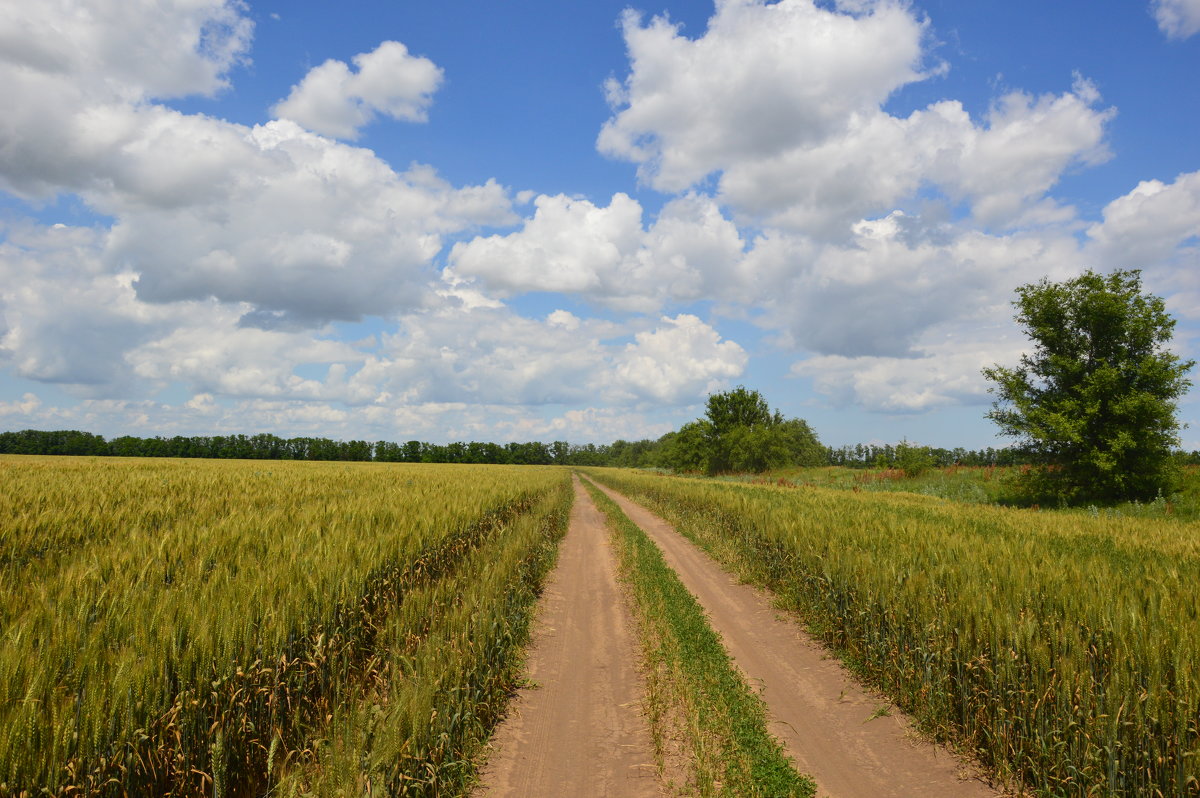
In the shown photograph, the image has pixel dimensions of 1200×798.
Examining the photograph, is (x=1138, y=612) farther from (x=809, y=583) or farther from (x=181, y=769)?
(x=181, y=769)

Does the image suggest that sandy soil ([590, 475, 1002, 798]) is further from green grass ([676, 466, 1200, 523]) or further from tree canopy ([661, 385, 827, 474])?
tree canopy ([661, 385, 827, 474])

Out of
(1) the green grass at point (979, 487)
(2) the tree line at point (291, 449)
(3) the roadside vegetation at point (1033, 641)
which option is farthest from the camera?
(2) the tree line at point (291, 449)

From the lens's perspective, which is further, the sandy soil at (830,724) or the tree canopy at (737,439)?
the tree canopy at (737,439)

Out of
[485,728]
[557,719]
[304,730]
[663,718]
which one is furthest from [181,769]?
[663,718]

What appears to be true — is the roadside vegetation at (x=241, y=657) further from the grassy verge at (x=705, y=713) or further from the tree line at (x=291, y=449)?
the tree line at (x=291, y=449)

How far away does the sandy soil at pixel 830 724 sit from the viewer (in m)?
4.75

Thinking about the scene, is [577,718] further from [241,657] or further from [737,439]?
[737,439]

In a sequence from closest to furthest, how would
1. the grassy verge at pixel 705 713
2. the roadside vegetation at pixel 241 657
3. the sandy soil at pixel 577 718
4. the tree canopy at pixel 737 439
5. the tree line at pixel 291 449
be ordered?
the roadside vegetation at pixel 241 657 < the grassy verge at pixel 705 713 < the sandy soil at pixel 577 718 < the tree canopy at pixel 737 439 < the tree line at pixel 291 449

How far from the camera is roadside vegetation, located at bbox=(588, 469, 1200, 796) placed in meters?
3.97

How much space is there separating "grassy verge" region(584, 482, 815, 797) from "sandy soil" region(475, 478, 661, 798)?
28 centimetres

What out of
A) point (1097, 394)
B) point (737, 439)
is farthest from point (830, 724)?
point (737, 439)

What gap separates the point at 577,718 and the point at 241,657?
339 cm

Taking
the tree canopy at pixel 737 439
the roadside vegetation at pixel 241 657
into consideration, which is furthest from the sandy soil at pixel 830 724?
the tree canopy at pixel 737 439

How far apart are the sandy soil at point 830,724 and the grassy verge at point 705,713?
300 mm
